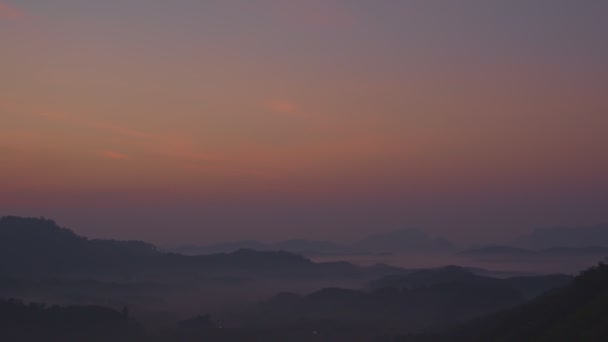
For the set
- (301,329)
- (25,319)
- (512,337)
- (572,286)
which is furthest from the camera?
(301,329)

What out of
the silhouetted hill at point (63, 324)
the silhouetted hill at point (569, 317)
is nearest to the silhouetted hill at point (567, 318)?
the silhouetted hill at point (569, 317)

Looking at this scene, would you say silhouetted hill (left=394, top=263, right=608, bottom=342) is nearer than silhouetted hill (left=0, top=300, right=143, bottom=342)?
Yes

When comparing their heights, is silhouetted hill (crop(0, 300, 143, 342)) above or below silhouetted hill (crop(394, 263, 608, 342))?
below

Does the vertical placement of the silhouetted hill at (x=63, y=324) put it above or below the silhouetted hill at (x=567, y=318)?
below

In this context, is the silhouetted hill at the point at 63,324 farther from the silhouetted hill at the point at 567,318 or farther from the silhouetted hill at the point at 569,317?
the silhouetted hill at the point at 569,317

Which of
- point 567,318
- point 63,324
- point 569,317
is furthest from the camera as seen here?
point 63,324

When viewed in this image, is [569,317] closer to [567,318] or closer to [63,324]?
[567,318]

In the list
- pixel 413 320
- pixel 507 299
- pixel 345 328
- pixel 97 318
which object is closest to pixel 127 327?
pixel 97 318

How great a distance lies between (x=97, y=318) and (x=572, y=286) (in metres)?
139

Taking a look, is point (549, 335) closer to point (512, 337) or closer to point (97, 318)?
point (512, 337)

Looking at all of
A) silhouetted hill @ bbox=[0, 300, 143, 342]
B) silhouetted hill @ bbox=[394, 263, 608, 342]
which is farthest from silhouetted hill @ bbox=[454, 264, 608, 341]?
silhouetted hill @ bbox=[0, 300, 143, 342]

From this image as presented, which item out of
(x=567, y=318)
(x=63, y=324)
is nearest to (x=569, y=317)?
(x=567, y=318)

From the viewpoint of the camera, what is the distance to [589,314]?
51625 mm

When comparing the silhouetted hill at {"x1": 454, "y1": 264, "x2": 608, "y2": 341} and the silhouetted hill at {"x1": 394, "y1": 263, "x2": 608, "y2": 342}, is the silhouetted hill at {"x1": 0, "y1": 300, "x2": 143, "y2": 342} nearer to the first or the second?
the silhouetted hill at {"x1": 394, "y1": 263, "x2": 608, "y2": 342}
